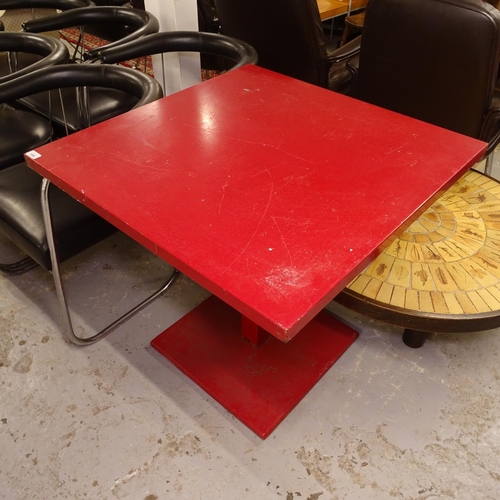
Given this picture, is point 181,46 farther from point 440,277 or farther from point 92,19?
point 440,277

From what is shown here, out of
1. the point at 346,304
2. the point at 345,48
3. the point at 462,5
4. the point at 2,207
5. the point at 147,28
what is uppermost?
the point at 462,5

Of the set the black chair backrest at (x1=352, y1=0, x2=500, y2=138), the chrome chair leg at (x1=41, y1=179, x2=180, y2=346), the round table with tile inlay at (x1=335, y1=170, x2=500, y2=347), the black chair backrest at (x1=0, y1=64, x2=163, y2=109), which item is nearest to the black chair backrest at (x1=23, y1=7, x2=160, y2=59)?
the black chair backrest at (x1=0, y1=64, x2=163, y2=109)

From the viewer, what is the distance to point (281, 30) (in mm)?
2168

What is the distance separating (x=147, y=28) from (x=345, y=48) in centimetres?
88

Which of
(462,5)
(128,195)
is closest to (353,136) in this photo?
→ (128,195)

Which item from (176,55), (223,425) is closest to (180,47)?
(176,55)

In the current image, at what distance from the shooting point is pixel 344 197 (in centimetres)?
110

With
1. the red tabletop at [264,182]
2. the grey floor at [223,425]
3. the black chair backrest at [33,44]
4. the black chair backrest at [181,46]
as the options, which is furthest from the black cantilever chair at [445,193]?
the black chair backrest at [33,44]

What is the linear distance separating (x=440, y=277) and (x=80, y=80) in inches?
51.9

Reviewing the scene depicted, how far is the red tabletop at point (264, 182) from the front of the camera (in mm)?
912

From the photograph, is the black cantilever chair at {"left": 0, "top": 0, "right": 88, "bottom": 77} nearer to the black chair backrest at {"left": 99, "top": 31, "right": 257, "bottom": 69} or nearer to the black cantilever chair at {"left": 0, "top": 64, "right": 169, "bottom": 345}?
the black chair backrest at {"left": 99, "top": 31, "right": 257, "bottom": 69}

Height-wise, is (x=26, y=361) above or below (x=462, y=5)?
below

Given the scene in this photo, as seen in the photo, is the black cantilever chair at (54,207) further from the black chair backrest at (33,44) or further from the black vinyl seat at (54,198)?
the black chair backrest at (33,44)

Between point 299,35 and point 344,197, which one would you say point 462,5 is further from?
point 344,197
